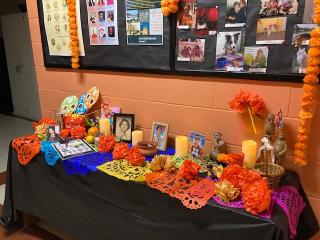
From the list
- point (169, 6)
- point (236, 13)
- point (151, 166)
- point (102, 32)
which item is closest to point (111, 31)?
point (102, 32)

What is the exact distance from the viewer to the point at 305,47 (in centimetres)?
120

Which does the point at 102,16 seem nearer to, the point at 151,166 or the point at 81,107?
the point at 81,107

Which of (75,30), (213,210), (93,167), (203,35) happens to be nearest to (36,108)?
(75,30)

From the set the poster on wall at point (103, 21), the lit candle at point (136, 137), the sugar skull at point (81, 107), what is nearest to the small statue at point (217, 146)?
the lit candle at point (136, 137)

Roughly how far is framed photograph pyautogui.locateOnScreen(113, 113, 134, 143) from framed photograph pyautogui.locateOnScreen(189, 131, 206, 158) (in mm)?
407

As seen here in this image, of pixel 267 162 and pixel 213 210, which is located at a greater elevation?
pixel 267 162

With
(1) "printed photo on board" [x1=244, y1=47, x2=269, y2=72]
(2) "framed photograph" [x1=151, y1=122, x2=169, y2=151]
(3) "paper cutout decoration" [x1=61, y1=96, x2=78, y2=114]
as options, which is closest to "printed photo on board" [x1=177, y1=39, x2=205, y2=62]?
(1) "printed photo on board" [x1=244, y1=47, x2=269, y2=72]

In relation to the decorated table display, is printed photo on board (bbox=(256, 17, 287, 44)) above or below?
above

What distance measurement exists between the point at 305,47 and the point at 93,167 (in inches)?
46.4

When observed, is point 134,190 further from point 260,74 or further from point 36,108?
point 36,108

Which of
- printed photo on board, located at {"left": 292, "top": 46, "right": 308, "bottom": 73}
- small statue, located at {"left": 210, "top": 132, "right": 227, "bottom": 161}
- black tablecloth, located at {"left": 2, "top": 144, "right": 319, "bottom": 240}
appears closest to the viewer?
black tablecloth, located at {"left": 2, "top": 144, "right": 319, "bottom": 240}

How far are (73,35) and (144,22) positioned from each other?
60 centimetres

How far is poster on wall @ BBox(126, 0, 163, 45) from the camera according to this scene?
5.09 ft

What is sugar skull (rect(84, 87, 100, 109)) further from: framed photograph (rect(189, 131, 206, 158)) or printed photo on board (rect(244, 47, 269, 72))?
printed photo on board (rect(244, 47, 269, 72))
